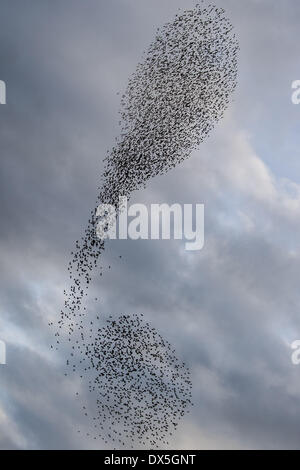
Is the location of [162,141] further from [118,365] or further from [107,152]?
[118,365]

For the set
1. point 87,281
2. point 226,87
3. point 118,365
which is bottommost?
point 118,365

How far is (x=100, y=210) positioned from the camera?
5531cm

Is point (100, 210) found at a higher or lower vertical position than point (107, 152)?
lower

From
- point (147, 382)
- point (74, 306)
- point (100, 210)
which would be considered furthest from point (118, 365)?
point (100, 210)

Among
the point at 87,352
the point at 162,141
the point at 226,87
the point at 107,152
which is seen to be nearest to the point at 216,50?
the point at 226,87

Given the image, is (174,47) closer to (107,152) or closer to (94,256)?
(107,152)

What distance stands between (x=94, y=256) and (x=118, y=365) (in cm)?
886

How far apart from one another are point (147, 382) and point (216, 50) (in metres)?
26.3

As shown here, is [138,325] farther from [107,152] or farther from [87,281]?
[107,152]

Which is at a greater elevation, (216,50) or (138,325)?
(216,50)

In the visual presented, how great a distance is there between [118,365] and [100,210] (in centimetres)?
1235

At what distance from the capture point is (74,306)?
179ft

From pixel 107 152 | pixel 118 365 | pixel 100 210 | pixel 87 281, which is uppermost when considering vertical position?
pixel 107 152

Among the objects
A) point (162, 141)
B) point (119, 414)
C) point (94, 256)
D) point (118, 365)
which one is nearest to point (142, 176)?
point (162, 141)
